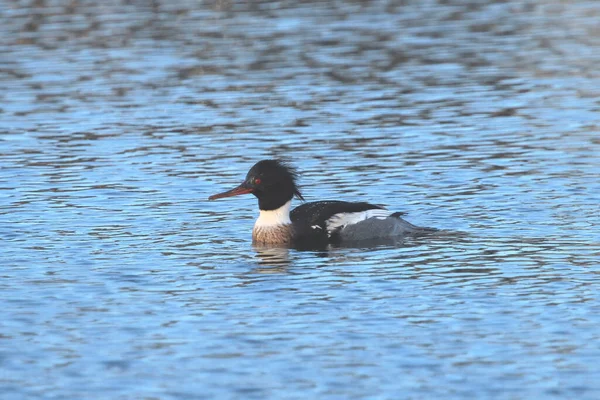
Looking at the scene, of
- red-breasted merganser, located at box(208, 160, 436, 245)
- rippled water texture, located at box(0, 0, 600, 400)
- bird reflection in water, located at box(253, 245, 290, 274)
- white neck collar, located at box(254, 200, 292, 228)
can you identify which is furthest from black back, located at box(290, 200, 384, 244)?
rippled water texture, located at box(0, 0, 600, 400)

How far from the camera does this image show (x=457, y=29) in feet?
118

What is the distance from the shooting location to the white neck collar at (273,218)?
16672 millimetres

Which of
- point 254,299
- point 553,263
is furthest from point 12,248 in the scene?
point 553,263

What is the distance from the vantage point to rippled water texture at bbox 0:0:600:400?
1105 cm

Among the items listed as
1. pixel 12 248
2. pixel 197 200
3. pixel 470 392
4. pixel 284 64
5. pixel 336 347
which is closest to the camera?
pixel 470 392

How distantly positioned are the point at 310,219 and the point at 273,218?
0.48 meters

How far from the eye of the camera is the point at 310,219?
1670 centimetres

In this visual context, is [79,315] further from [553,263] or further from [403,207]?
[403,207]

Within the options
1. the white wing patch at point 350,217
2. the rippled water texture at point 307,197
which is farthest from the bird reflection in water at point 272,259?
the white wing patch at point 350,217

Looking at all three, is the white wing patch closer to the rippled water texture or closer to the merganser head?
the rippled water texture

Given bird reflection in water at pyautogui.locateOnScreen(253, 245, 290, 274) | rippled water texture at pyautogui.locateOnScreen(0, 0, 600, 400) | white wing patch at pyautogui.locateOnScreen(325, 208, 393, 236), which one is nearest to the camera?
rippled water texture at pyautogui.locateOnScreen(0, 0, 600, 400)

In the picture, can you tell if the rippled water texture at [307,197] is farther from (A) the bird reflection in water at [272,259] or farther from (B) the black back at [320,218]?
(B) the black back at [320,218]

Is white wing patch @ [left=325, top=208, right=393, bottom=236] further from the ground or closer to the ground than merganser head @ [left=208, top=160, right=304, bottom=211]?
closer to the ground

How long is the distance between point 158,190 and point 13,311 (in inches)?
269
